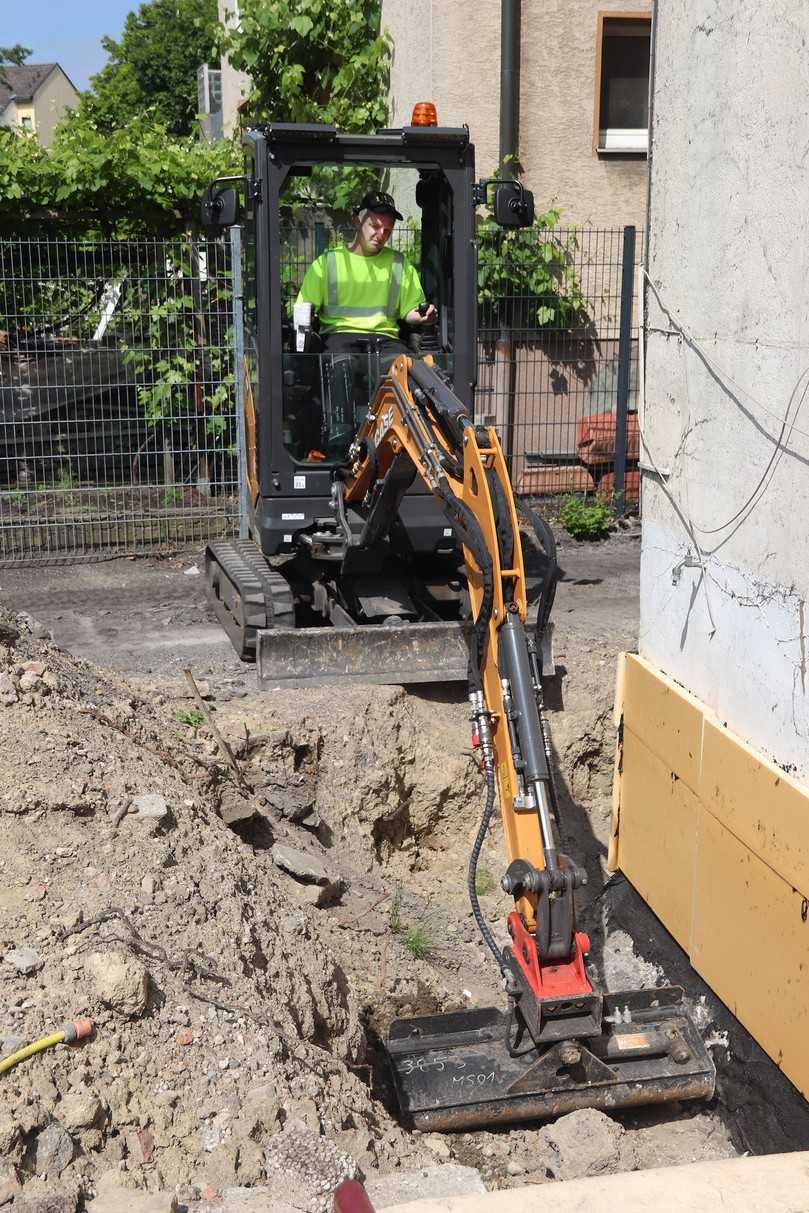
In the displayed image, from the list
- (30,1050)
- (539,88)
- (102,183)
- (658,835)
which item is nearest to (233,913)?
(30,1050)

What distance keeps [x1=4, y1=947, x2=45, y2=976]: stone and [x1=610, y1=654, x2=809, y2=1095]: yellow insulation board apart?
229cm

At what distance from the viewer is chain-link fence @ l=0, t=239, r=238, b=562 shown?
9.44 meters

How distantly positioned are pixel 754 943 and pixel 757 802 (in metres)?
0.48

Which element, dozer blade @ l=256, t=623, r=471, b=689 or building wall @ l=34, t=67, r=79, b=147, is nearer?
dozer blade @ l=256, t=623, r=471, b=689

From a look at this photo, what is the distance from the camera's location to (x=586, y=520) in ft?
34.2

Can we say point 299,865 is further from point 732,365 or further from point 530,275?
point 530,275

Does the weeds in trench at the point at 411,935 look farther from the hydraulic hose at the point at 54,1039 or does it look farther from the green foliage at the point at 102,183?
the green foliage at the point at 102,183

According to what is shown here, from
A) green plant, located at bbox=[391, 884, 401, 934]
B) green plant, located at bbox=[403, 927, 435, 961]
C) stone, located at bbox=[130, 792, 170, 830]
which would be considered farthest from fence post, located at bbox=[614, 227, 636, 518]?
stone, located at bbox=[130, 792, 170, 830]

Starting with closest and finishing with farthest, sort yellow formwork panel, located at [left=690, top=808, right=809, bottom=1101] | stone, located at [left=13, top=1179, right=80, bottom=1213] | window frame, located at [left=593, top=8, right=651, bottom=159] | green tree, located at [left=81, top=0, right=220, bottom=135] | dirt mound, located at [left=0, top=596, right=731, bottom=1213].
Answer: stone, located at [left=13, top=1179, right=80, bottom=1213]
dirt mound, located at [left=0, top=596, right=731, bottom=1213]
yellow formwork panel, located at [left=690, top=808, right=809, bottom=1101]
window frame, located at [left=593, top=8, right=651, bottom=159]
green tree, located at [left=81, top=0, right=220, bottom=135]

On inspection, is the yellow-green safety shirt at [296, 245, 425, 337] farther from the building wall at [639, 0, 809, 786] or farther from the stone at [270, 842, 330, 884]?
the stone at [270, 842, 330, 884]

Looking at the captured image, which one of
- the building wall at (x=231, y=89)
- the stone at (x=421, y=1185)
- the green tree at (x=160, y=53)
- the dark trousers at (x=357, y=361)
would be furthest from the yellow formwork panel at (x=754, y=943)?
the green tree at (x=160, y=53)

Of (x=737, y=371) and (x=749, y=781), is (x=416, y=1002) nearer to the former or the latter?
(x=749, y=781)

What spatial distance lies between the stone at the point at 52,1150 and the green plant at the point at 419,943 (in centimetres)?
270

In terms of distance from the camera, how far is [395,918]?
603 cm
